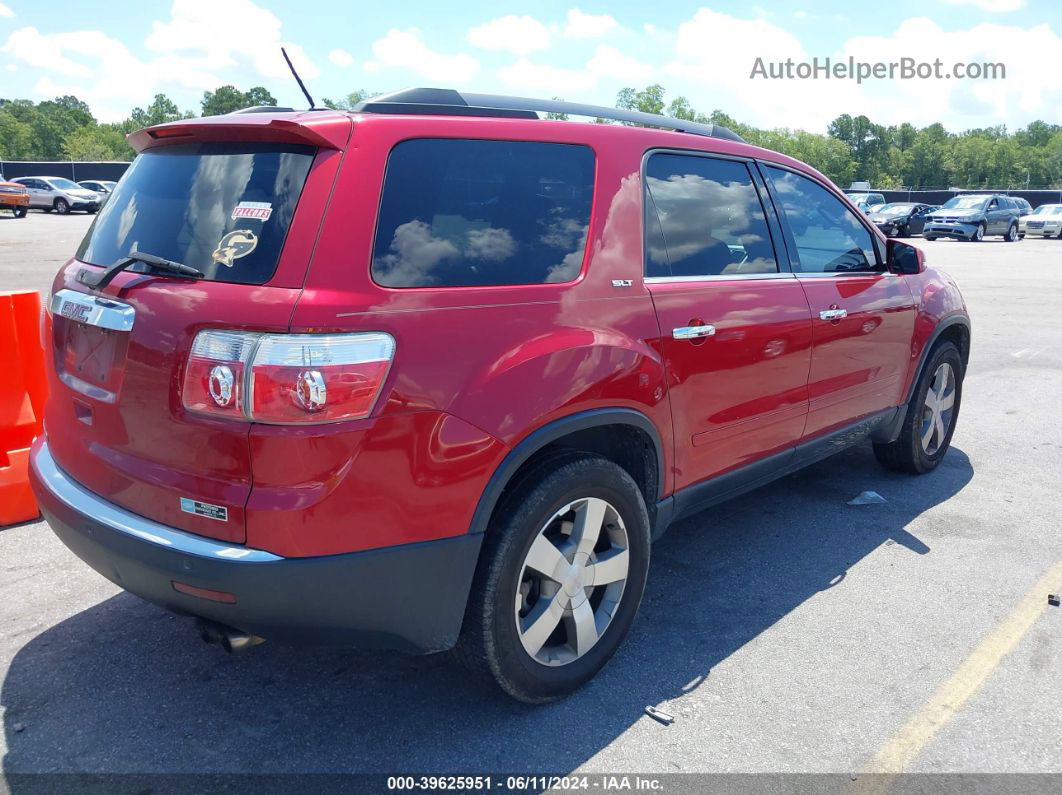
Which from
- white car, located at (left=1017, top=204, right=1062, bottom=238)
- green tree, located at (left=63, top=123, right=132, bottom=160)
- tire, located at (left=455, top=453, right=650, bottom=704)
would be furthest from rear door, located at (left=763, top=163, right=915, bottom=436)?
green tree, located at (left=63, top=123, right=132, bottom=160)

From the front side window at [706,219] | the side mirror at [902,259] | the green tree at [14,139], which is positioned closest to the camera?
the front side window at [706,219]

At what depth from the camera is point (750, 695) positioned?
302 cm

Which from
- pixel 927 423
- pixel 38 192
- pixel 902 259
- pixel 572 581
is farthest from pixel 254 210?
pixel 38 192

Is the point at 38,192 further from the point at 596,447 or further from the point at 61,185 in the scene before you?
the point at 596,447

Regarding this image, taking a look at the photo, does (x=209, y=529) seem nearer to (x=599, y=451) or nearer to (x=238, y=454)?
(x=238, y=454)

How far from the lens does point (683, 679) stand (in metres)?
3.12

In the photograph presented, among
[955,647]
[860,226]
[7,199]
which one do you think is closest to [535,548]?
[955,647]

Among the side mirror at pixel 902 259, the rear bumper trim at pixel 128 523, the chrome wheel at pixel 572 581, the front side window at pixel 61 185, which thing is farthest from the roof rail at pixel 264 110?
the front side window at pixel 61 185

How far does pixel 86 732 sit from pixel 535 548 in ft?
5.06

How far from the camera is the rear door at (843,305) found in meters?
4.01

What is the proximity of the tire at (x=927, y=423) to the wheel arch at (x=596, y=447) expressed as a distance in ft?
8.24

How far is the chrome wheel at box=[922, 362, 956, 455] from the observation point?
17.1 feet

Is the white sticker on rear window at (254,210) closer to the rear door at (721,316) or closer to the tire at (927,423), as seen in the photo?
the rear door at (721,316)

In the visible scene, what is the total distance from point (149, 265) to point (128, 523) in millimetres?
759
